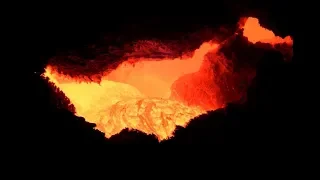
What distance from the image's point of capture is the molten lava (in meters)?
2.17

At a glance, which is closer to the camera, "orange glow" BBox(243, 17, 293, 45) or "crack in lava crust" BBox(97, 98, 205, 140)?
"crack in lava crust" BBox(97, 98, 205, 140)

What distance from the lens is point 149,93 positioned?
3074 mm

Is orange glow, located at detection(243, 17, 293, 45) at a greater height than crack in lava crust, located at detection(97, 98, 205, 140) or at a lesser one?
greater

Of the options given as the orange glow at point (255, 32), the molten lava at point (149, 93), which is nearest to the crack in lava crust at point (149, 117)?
the molten lava at point (149, 93)

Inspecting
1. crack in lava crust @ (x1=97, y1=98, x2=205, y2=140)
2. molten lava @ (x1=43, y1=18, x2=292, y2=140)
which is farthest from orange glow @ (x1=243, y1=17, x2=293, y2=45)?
crack in lava crust @ (x1=97, y1=98, x2=205, y2=140)

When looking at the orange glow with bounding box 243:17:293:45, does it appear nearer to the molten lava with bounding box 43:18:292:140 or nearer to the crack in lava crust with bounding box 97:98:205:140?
the molten lava with bounding box 43:18:292:140

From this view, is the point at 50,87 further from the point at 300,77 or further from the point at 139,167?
the point at 300,77

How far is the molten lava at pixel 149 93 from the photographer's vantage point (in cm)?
217

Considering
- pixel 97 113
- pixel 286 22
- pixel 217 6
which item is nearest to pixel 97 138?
pixel 97 113

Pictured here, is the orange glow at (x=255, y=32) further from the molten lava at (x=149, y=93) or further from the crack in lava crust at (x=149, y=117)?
the crack in lava crust at (x=149, y=117)

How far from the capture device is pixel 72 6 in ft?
7.55

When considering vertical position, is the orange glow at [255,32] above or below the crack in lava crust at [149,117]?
above

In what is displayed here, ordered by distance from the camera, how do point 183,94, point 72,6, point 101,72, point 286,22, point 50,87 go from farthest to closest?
1. point 183,94
2. point 286,22
3. point 72,6
4. point 101,72
5. point 50,87

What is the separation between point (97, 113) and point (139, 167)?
64 centimetres
